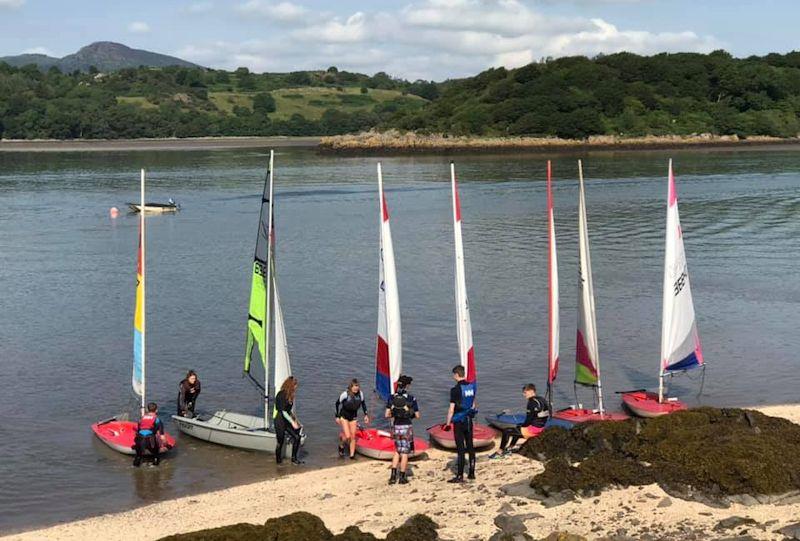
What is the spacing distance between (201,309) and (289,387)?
57.9ft

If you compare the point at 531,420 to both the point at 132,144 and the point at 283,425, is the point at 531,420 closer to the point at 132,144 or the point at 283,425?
the point at 283,425

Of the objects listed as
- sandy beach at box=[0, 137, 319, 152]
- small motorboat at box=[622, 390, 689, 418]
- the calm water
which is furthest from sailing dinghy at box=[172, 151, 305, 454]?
sandy beach at box=[0, 137, 319, 152]

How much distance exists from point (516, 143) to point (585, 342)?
11960 centimetres

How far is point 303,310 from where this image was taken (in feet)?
115

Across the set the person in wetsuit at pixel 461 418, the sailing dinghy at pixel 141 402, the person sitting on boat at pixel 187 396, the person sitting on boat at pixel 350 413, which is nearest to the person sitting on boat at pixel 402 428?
the person in wetsuit at pixel 461 418

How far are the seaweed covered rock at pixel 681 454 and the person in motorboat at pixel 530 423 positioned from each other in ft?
2.86

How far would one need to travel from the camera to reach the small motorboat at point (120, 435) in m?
19.9

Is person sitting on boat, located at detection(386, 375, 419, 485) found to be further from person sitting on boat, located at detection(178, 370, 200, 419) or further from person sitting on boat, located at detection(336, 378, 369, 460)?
person sitting on boat, located at detection(178, 370, 200, 419)

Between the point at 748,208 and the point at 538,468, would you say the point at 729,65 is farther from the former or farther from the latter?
the point at 538,468

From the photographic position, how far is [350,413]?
19.1m

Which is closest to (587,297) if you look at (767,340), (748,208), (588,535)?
(588,535)

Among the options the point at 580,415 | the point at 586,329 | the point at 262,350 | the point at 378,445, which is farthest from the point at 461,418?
the point at 262,350

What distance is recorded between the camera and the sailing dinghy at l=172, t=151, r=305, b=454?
64.2ft

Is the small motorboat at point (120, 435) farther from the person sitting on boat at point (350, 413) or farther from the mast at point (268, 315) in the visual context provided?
the person sitting on boat at point (350, 413)
